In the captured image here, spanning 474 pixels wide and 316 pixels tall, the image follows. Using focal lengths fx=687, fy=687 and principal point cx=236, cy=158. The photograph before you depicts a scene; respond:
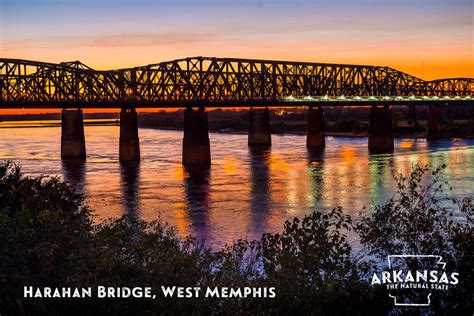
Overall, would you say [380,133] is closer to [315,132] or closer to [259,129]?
[315,132]

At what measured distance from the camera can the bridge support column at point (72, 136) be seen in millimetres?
96750

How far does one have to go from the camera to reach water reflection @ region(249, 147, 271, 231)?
4325cm

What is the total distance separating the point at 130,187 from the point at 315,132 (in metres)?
65.8

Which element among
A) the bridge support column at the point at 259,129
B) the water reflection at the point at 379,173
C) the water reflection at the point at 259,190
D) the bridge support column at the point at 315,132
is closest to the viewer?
the water reflection at the point at 259,190

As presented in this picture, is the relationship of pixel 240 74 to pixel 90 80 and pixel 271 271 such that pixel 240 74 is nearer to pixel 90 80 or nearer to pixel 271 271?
pixel 90 80

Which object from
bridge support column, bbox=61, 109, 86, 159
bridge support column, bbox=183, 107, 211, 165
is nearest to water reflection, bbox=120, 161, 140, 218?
bridge support column, bbox=183, 107, 211, 165

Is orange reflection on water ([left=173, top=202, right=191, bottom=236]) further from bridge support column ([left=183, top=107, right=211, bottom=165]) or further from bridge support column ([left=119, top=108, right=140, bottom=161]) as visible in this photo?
bridge support column ([left=119, top=108, right=140, bottom=161])

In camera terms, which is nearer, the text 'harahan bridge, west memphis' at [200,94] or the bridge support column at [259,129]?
the text 'harahan bridge, west memphis' at [200,94]

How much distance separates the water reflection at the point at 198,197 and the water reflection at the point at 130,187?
3.85m

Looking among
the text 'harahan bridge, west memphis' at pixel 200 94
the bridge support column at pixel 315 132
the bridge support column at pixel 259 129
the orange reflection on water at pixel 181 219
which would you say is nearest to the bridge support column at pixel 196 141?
the text 'harahan bridge, west memphis' at pixel 200 94

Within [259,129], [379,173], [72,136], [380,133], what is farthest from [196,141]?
[380,133]

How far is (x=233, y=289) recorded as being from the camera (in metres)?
16.0

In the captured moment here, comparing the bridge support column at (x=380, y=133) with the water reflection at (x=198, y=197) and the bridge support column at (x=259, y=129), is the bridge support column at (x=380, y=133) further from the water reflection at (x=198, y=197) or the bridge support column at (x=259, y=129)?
the water reflection at (x=198, y=197)

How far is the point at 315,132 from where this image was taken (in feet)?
406
